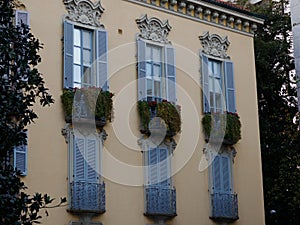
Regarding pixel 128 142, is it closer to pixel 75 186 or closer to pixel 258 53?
pixel 75 186

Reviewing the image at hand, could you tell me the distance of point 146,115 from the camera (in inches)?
810

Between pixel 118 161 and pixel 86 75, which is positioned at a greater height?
pixel 86 75

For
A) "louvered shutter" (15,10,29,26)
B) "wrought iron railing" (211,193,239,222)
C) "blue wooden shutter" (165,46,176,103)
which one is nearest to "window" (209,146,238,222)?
"wrought iron railing" (211,193,239,222)

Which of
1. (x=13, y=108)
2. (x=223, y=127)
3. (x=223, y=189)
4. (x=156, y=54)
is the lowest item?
(x=223, y=189)

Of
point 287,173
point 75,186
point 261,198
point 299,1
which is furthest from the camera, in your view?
point 299,1

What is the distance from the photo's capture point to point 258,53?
27.8 metres

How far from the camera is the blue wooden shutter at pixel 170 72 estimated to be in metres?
21.6

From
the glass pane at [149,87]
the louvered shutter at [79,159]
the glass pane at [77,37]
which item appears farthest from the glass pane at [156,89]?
the louvered shutter at [79,159]

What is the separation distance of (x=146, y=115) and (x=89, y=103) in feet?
6.96

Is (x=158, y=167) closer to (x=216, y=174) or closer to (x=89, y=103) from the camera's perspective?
(x=216, y=174)

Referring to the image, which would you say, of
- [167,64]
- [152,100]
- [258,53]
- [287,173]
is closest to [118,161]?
[152,100]

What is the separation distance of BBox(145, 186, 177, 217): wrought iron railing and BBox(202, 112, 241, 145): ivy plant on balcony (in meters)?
2.61

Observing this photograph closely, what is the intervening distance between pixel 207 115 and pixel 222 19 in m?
3.74

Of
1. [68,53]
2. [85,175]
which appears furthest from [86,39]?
[85,175]
